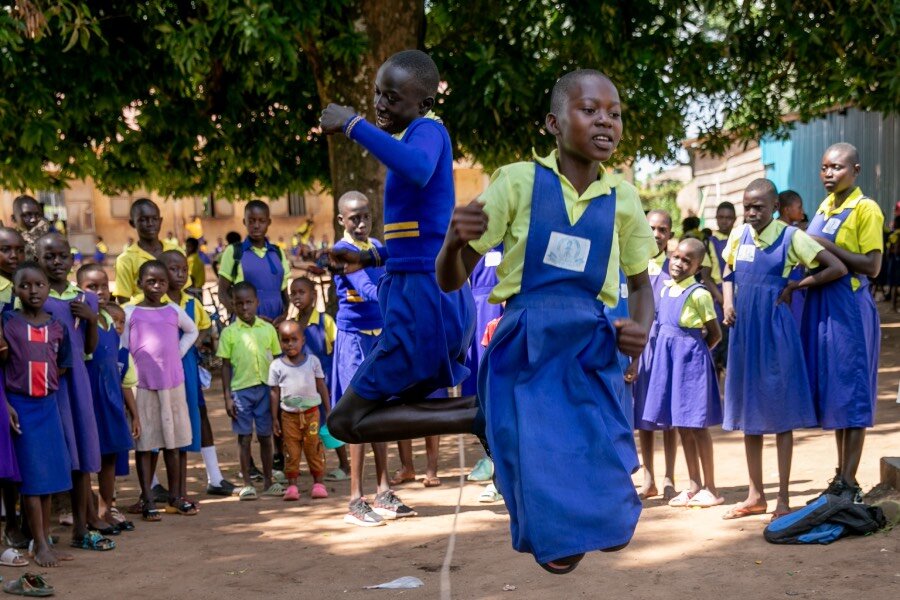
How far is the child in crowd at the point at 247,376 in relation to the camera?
8.09 metres

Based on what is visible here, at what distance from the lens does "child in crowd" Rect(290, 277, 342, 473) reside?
8.54 meters

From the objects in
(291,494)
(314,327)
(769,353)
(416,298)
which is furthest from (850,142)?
(416,298)

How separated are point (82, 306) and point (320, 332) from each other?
8.58 ft

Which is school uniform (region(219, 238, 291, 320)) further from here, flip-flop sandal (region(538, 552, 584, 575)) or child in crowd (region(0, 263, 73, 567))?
flip-flop sandal (region(538, 552, 584, 575))

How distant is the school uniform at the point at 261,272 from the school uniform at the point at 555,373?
523 cm

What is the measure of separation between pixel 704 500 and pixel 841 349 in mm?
1276

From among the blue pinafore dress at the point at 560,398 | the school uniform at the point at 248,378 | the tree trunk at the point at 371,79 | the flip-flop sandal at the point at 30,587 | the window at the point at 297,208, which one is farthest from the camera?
the window at the point at 297,208

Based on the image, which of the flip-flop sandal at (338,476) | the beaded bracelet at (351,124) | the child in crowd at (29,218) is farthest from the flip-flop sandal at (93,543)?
the beaded bracelet at (351,124)

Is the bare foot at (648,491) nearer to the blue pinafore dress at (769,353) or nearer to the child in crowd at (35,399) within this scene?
the blue pinafore dress at (769,353)

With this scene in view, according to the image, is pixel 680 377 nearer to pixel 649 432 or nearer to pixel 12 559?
pixel 649 432

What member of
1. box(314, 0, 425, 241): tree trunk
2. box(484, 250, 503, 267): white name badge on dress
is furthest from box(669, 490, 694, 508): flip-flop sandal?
box(314, 0, 425, 241): tree trunk

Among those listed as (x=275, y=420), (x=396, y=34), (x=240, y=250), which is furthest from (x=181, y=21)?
(x=275, y=420)

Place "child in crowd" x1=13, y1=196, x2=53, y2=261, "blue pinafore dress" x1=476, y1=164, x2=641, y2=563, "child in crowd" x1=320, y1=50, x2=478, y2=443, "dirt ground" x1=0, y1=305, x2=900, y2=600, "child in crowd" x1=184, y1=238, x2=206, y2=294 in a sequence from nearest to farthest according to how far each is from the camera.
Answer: "blue pinafore dress" x1=476, y1=164, x2=641, y2=563
"child in crowd" x1=320, y1=50, x2=478, y2=443
"dirt ground" x1=0, y1=305, x2=900, y2=600
"child in crowd" x1=13, y1=196, x2=53, y2=261
"child in crowd" x1=184, y1=238, x2=206, y2=294

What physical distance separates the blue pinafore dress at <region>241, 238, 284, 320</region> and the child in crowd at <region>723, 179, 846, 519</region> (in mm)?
3709
